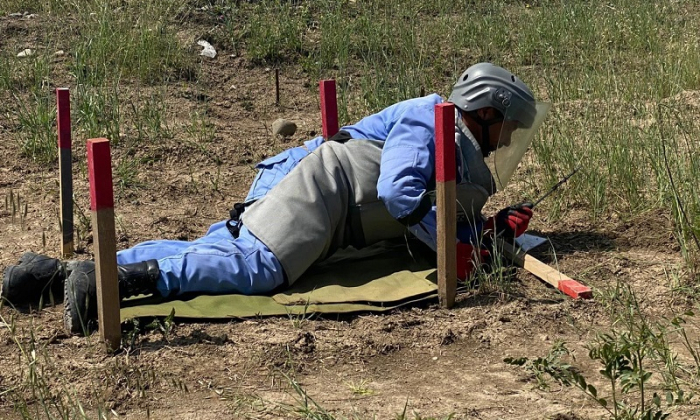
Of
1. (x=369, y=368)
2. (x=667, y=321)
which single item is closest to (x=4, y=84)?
(x=369, y=368)

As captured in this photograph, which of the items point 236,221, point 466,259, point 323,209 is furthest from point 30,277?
point 466,259

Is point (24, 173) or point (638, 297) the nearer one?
point (638, 297)

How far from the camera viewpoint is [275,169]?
15.3 ft

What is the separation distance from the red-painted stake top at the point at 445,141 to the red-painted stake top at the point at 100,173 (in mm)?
1295

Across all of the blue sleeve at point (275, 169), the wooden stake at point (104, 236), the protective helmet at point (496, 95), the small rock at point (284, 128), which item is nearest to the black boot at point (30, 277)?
the wooden stake at point (104, 236)

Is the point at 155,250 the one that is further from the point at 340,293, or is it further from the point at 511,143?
the point at 511,143

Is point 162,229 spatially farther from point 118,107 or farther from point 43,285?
point 118,107

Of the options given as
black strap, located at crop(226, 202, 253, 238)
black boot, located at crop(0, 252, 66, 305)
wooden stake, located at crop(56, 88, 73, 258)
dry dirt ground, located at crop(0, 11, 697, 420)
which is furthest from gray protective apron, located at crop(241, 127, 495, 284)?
wooden stake, located at crop(56, 88, 73, 258)

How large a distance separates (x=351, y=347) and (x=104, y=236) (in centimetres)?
102

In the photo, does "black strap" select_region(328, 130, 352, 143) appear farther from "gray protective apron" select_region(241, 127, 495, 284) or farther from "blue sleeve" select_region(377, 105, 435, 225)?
"blue sleeve" select_region(377, 105, 435, 225)

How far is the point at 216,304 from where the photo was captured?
3988 mm

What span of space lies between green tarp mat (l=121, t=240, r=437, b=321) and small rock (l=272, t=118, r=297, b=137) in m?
2.35

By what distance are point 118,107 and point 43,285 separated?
2.70 m

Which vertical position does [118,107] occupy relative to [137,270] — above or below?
above
